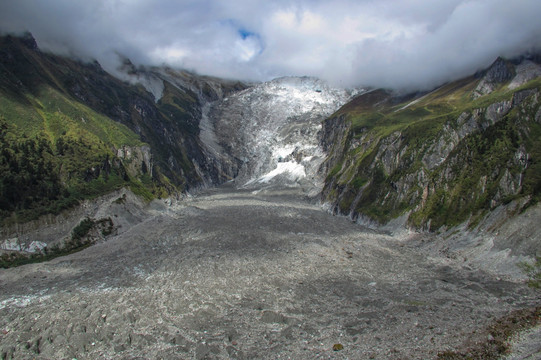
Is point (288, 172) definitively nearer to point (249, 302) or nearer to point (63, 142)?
point (63, 142)

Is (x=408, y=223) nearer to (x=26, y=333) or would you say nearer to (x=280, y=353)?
(x=280, y=353)

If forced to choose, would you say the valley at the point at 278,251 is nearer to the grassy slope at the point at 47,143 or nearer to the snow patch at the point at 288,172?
the grassy slope at the point at 47,143

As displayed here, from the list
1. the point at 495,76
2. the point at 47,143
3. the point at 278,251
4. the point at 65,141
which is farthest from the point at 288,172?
the point at 278,251

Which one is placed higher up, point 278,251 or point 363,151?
point 363,151

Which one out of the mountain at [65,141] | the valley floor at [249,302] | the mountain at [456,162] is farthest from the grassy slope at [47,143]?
the mountain at [456,162]

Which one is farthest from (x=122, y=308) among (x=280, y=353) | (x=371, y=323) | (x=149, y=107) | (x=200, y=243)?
(x=149, y=107)

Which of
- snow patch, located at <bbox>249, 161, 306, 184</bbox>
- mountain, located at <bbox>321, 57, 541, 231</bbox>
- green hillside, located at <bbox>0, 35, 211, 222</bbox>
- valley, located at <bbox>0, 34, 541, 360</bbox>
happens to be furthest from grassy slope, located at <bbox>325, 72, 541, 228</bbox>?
snow patch, located at <bbox>249, 161, 306, 184</bbox>
